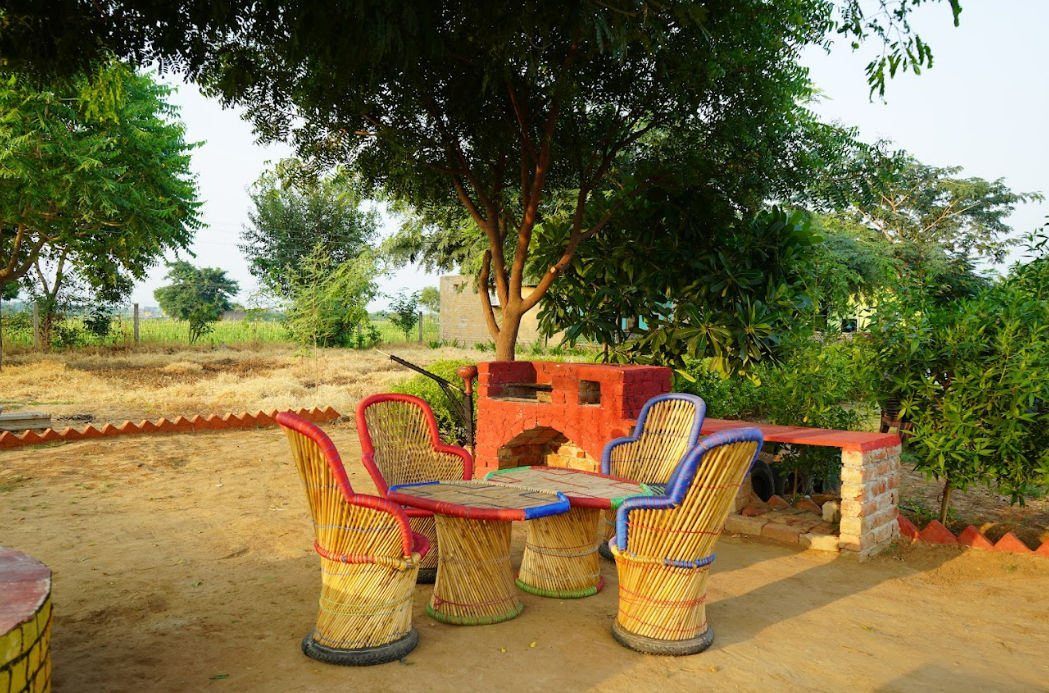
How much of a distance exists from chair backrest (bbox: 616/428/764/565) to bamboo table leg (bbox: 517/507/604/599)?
715 mm

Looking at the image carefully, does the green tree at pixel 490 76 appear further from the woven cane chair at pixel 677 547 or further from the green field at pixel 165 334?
the green field at pixel 165 334

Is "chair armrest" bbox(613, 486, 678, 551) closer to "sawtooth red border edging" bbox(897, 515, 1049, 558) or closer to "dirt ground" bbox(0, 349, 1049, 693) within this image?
"dirt ground" bbox(0, 349, 1049, 693)

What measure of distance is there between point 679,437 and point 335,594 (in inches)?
99.0

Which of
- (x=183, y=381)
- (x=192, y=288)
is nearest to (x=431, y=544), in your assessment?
(x=183, y=381)

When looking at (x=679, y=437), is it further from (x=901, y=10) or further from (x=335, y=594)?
(x=901, y=10)

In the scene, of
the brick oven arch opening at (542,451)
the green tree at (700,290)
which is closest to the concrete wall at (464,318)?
the green tree at (700,290)

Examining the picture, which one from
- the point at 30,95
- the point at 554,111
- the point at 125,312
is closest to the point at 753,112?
the point at 554,111

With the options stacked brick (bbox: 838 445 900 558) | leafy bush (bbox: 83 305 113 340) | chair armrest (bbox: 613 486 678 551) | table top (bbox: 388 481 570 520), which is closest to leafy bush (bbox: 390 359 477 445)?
table top (bbox: 388 481 570 520)

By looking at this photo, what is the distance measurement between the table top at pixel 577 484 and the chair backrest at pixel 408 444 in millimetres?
311

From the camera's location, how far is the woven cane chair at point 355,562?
361 centimetres

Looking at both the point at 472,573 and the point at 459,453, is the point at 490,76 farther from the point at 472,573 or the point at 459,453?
the point at 472,573

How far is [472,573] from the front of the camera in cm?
419

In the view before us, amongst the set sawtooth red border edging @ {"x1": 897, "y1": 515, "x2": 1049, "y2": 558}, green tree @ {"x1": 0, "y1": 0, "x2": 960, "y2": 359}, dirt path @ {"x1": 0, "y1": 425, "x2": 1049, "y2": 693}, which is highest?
green tree @ {"x1": 0, "y1": 0, "x2": 960, "y2": 359}

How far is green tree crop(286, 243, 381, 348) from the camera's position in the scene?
49.1ft
